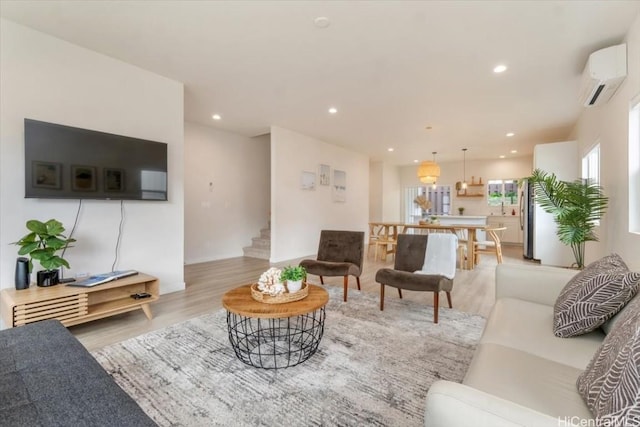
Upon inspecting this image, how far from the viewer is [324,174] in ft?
23.9

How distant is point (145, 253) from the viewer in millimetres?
3566

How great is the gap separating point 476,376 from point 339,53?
10.2ft

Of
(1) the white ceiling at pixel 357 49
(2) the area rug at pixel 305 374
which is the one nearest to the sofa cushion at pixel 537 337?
(2) the area rug at pixel 305 374

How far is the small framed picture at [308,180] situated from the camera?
6598 millimetres

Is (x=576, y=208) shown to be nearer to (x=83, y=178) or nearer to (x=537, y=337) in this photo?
(x=537, y=337)

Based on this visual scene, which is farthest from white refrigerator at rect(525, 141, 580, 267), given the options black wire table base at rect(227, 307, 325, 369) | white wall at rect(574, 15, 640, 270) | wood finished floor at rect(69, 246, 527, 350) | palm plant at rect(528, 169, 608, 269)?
black wire table base at rect(227, 307, 325, 369)

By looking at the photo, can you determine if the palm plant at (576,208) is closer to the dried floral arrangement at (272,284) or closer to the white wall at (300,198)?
the dried floral arrangement at (272,284)

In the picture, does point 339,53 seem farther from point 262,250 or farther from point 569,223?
point 262,250

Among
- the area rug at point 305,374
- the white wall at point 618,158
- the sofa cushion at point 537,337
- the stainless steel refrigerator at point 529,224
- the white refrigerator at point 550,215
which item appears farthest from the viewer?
the stainless steel refrigerator at point 529,224

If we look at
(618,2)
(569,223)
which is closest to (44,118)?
(618,2)

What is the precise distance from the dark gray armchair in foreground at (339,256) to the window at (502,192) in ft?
25.1

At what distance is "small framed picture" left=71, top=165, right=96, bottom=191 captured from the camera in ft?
9.54

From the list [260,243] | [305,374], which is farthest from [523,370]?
[260,243]

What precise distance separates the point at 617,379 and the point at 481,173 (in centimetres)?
1011
